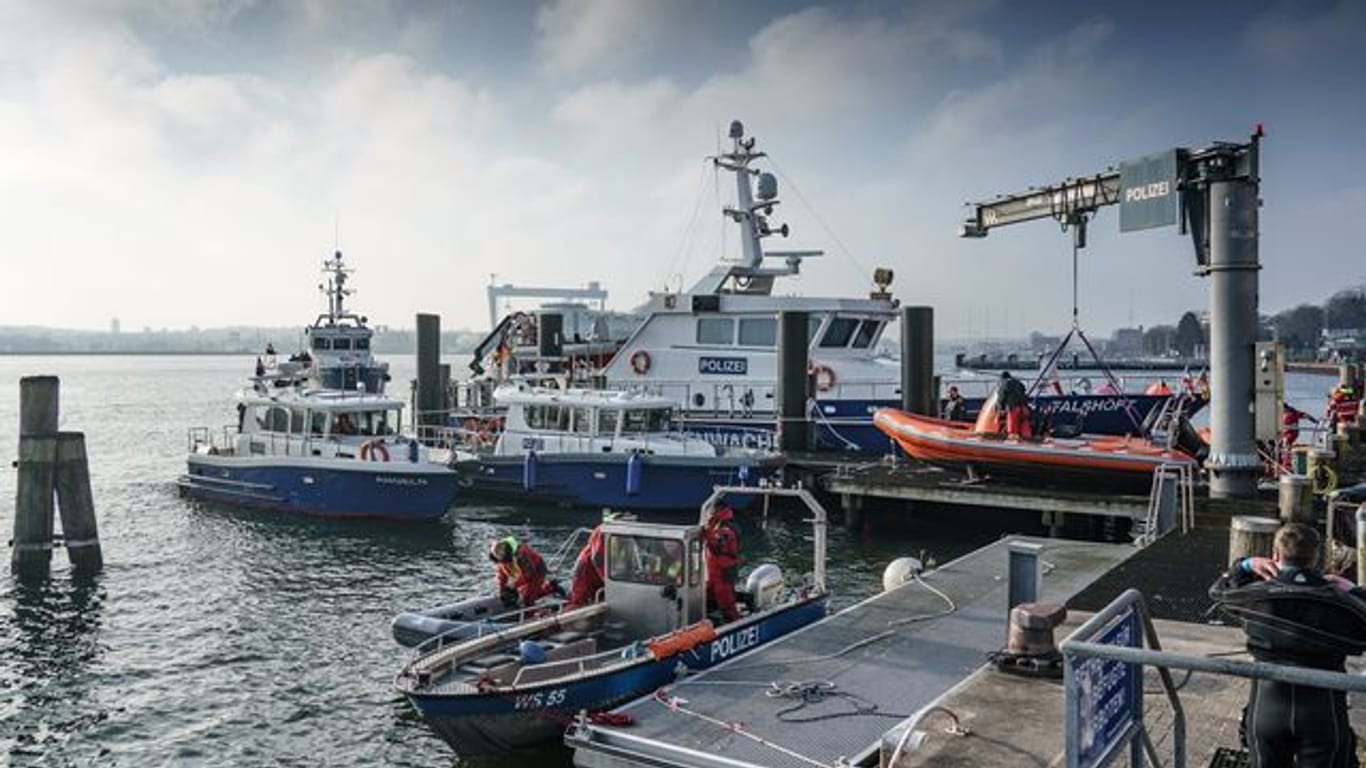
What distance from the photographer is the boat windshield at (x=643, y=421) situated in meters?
23.3

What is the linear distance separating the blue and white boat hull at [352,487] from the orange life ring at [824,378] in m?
9.43

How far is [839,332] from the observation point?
2728 centimetres

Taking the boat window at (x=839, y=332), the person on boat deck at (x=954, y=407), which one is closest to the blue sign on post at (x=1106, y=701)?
the person on boat deck at (x=954, y=407)

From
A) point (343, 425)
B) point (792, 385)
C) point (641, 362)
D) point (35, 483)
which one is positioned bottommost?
point (35, 483)

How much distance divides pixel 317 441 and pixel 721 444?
8916mm

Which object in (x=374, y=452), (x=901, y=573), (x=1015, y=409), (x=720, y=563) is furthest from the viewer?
(x=374, y=452)

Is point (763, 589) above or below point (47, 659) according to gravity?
above

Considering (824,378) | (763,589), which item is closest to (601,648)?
(763,589)

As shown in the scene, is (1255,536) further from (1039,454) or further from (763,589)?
(1039,454)

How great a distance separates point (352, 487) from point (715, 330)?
32.7 ft

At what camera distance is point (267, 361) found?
28.1 m

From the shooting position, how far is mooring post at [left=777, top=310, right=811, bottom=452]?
24.3 metres

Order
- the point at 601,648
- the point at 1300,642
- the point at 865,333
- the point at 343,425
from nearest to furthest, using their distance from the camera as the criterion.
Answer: the point at 1300,642 < the point at 601,648 < the point at 343,425 < the point at 865,333

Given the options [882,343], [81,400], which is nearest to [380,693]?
[882,343]
